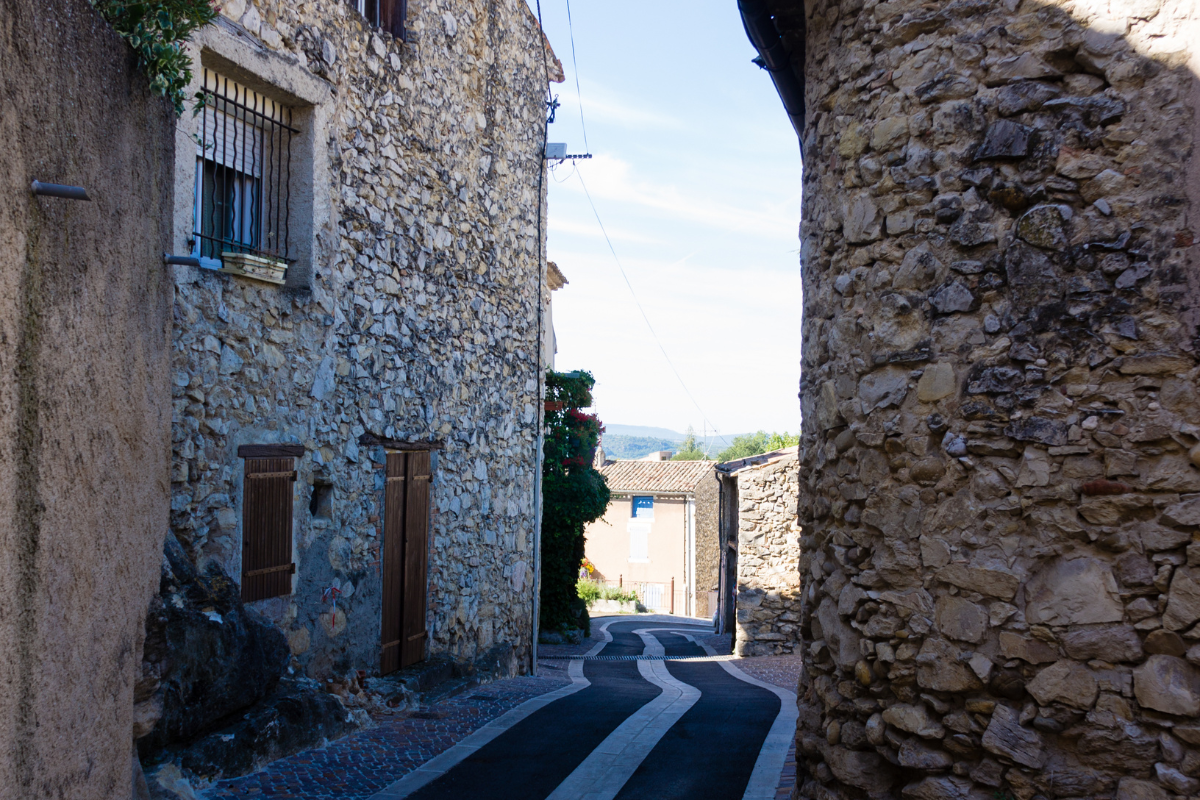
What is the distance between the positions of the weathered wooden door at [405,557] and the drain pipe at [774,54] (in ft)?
15.0

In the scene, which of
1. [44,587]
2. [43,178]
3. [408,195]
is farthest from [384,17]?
[44,587]

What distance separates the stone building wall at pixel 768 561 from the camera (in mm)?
15500

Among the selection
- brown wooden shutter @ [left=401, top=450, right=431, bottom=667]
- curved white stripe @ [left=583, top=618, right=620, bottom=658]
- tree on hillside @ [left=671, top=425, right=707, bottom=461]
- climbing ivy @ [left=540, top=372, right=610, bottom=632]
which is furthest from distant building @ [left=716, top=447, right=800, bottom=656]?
tree on hillside @ [left=671, top=425, right=707, bottom=461]

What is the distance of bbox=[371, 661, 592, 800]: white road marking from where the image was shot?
5484 mm

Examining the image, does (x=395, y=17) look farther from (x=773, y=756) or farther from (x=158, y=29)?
(x=773, y=756)

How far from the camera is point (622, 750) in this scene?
629 centimetres

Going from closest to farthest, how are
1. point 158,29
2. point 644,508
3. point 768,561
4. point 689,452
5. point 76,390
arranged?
1. point 76,390
2. point 158,29
3. point 768,561
4. point 644,508
5. point 689,452

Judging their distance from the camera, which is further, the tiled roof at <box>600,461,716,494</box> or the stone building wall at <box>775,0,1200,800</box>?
the tiled roof at <box>600,461,716,494</box>

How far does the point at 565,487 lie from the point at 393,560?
7.05 m

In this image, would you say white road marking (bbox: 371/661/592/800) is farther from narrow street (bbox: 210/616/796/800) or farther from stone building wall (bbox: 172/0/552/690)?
stone building wall (bbox: 172/0/552/690)

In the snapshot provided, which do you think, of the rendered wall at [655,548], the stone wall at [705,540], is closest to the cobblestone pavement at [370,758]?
the stone wall at [705,540]

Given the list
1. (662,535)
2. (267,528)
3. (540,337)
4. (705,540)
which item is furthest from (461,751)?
(662,535)

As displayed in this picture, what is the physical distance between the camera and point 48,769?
2.87 metres

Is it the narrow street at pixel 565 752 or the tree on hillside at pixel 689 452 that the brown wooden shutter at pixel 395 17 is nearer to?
the narrow street at pixel 565 752
